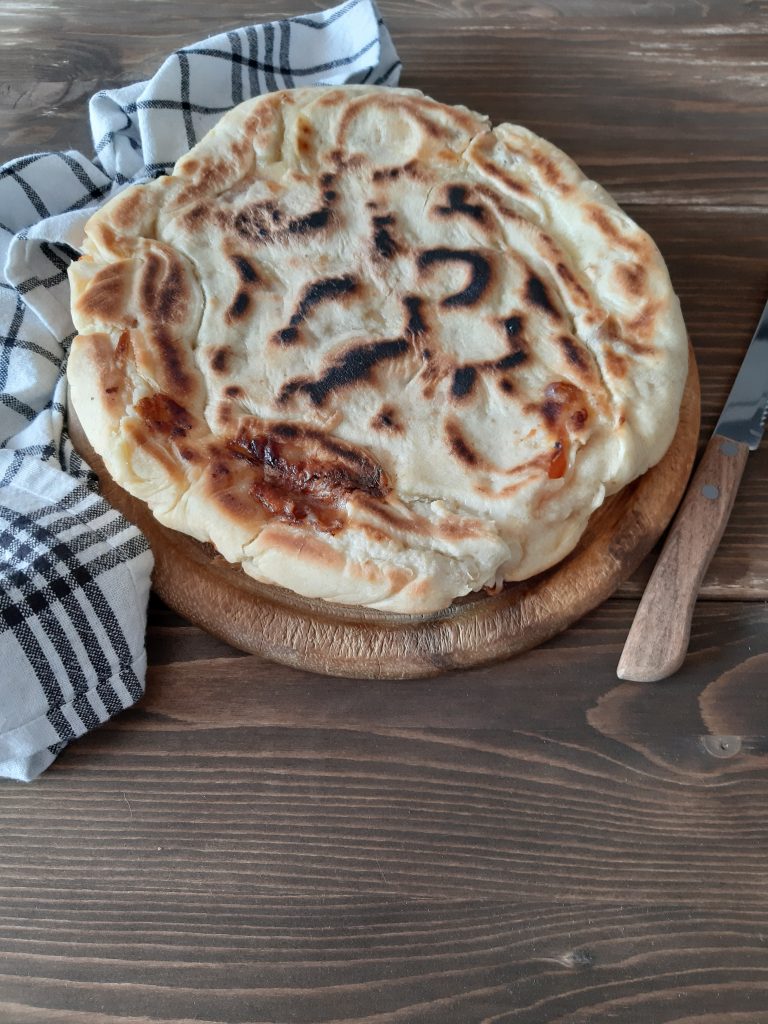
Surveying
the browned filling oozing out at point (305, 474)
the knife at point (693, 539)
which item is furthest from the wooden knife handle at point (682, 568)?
the browned filling oozing out at point (305, 474)

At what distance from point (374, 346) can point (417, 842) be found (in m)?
0.71

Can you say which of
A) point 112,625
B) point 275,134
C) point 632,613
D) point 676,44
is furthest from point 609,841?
point 676,44

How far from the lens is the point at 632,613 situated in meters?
1.37

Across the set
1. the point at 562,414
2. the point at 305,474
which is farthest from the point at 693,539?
the point at 305,474

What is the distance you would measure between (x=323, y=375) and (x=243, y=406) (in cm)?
13

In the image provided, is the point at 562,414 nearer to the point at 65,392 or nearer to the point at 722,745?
the point at 722,745

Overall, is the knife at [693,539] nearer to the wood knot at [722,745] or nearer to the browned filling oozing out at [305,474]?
the wood knot at [722,745]

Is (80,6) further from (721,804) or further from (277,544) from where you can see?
(721,804)

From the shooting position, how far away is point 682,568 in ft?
4.38

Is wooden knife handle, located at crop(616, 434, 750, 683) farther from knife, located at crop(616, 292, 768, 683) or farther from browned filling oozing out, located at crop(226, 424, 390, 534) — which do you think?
browned filling oozing out, located at crop(226, 424, 390, 534)

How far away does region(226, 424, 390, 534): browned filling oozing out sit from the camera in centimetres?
122

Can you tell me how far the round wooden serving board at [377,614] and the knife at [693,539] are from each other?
0.05 metres

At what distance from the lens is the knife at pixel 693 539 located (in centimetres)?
130

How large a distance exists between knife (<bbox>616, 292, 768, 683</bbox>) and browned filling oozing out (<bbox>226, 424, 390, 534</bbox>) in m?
0.44
